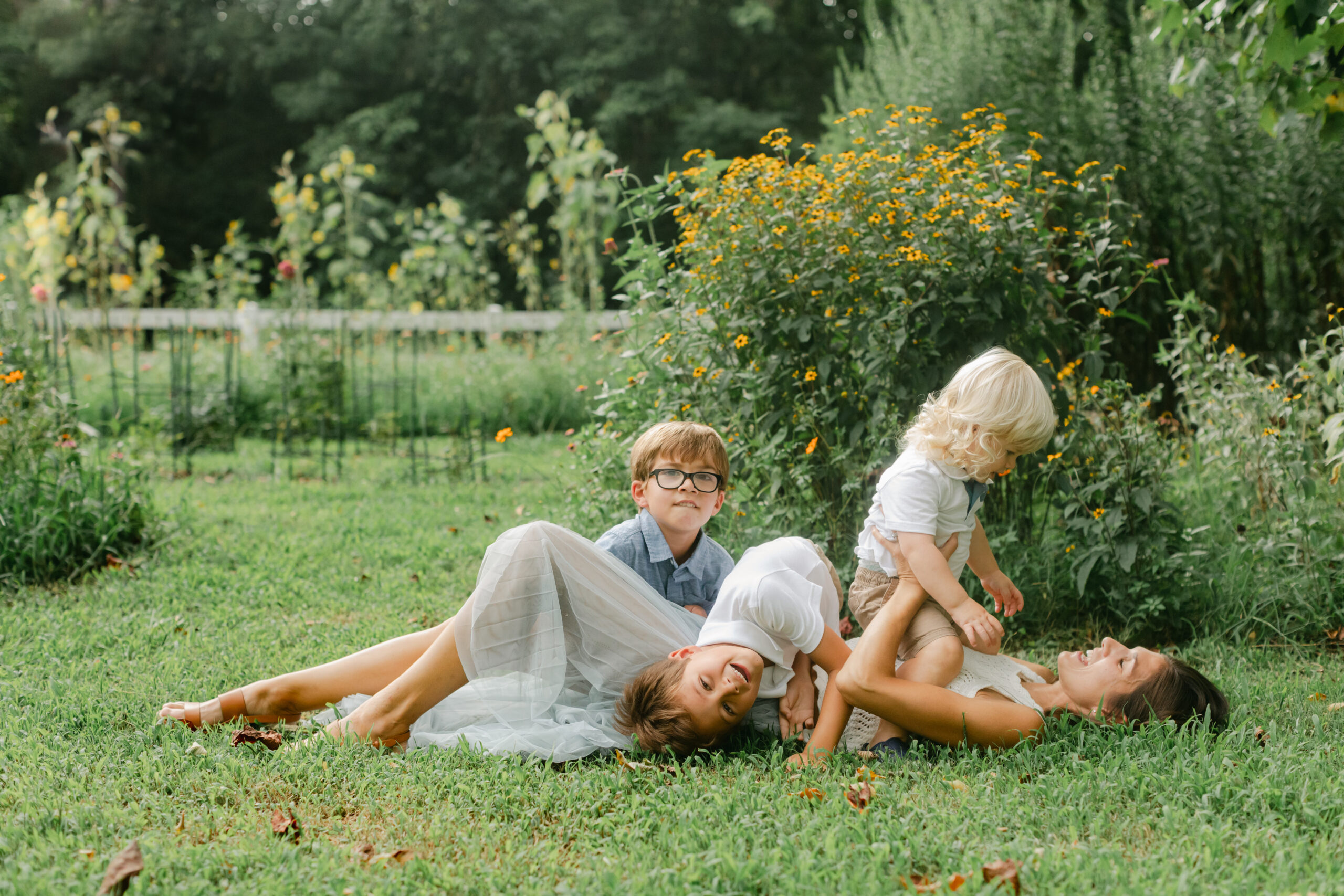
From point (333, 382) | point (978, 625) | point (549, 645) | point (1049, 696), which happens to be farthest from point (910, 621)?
point (333, 382)

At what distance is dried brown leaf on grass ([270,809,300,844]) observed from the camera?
209 centimetres

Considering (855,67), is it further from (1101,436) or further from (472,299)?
(1101,436)

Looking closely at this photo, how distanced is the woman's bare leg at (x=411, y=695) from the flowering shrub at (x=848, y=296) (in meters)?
1.37

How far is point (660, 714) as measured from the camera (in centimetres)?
250

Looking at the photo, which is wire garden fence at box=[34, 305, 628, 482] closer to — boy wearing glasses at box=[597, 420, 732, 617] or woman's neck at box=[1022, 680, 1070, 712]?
boy wearing glasses at box=[597, 420, 732, 617]

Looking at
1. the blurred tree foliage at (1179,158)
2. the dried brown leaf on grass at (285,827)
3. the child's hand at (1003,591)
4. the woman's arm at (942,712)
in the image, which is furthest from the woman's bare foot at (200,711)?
the blurred tree foliage at (1179,158)

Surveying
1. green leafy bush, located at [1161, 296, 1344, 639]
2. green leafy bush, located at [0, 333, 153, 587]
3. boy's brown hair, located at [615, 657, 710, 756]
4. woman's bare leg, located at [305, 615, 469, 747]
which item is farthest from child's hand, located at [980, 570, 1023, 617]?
green leafy bush, located at [0, 333, 153, 587]

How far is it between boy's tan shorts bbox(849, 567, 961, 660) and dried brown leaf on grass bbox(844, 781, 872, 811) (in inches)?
16.8

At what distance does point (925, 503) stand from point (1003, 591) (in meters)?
0.48

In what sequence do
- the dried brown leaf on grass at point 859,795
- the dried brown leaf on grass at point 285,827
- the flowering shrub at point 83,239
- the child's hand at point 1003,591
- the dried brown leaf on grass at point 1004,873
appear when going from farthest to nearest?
the flowering shrub at point 83,239, the child's hand at point 1003,591, the dried brown leaf on grass at point 859,795, the dried brown leaf on grass at point 285,827, the dried brown leaf on grass at point 1004,873

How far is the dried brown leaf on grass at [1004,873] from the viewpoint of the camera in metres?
1.83

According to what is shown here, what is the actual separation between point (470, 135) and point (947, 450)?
2105 centimetres

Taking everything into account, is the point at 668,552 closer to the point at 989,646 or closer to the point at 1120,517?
the point at 989,646

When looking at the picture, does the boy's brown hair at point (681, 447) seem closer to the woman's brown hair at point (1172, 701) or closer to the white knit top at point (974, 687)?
the white knit top at point (974, 687)
